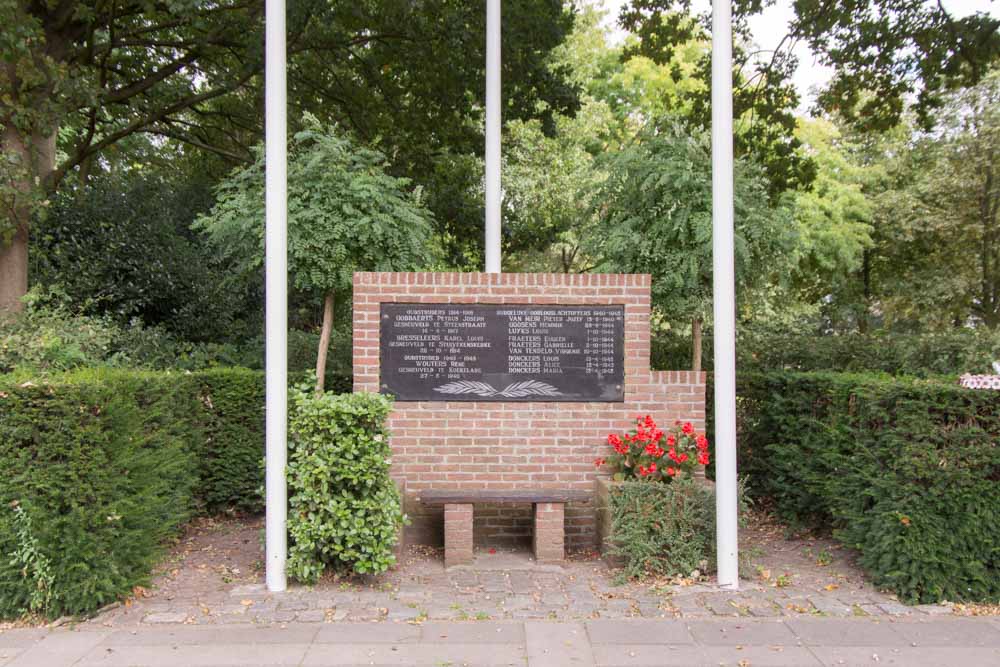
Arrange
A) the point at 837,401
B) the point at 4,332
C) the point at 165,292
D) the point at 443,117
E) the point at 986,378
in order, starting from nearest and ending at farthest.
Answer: the point at 986,378 → the point at 837,401 → the point at 4,332 → the point at 165,292 → the point at 443,117

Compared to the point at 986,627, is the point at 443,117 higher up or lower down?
higher up

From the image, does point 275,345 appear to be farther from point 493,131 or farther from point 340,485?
point 493,131

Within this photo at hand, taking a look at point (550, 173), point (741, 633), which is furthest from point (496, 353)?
point (550, 173)

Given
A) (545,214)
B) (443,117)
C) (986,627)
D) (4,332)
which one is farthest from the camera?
(545,214)

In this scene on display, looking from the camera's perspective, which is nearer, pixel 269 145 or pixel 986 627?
pixel 986 627

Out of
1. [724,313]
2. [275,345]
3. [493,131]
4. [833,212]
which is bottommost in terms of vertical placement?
[275,345]

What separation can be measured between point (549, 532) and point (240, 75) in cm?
830

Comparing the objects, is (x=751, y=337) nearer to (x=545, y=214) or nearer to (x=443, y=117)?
(x=443, y=117)

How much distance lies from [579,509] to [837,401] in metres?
2.22

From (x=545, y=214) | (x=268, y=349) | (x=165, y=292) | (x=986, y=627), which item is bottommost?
(x=986, y=627)

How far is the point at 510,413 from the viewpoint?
20.7ft

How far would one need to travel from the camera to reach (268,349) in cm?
511

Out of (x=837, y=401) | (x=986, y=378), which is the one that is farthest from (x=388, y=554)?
(x=986, y=378)

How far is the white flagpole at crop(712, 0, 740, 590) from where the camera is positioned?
5164 mm
